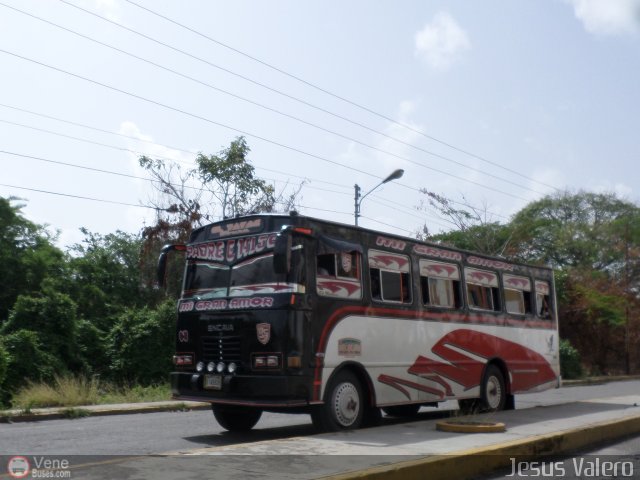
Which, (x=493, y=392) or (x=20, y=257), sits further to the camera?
(x=20, y=257)

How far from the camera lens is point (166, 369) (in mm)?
22125

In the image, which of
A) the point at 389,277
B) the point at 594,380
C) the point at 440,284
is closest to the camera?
the point at 389,277

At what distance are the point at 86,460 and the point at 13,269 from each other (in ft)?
78.6

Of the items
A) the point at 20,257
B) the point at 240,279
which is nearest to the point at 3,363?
the point at 240,279

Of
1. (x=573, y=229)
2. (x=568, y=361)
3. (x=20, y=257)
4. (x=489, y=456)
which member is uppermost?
(x=573, y=229)

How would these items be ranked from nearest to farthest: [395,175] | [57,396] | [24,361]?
[57,396], [24,361], [395,175]

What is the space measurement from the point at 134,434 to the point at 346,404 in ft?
10.7

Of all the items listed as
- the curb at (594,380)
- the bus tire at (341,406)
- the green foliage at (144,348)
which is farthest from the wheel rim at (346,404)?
the curb at (594,380)

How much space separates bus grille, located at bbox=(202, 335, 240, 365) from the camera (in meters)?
10.7

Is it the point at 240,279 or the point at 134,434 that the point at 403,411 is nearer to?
the point at 240,279

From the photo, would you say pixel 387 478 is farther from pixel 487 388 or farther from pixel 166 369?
pixel 166 369

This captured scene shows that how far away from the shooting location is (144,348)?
22.1 metres

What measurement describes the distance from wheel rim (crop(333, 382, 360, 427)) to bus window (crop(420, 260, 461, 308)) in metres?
2.52

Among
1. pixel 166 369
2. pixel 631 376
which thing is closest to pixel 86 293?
pixel 166 369
